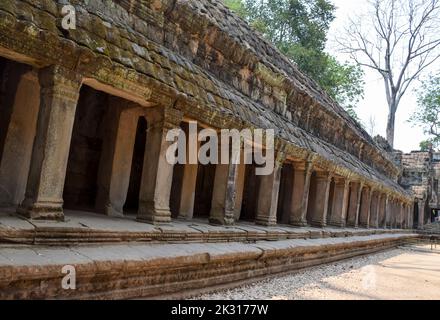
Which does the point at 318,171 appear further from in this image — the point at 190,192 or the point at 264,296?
the point at 264,296

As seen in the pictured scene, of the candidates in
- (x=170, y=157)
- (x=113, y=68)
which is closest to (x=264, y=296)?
(x=170, y=157)

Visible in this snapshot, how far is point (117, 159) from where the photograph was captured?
19.2ft

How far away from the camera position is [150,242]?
4367mm

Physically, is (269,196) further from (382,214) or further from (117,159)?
(382,214)

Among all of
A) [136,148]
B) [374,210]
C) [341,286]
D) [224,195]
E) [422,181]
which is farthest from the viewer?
[422,181]

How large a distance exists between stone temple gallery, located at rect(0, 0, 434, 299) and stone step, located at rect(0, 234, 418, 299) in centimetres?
1

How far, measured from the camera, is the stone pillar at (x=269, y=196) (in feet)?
24.5

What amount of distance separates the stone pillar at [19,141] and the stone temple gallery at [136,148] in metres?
0.01

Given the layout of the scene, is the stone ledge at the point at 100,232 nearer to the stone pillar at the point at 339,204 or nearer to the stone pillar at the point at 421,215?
the stone pillar at the point at 339,204

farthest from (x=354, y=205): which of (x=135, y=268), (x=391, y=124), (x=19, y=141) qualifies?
(x=391, y=124)

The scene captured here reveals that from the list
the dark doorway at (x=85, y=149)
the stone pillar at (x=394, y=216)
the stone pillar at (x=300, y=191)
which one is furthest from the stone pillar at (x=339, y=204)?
the stone pillar at (x=394, y=216)

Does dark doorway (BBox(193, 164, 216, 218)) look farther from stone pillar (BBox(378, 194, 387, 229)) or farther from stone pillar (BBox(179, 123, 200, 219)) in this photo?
stone pillar (BBox(378, 194, 387, 229))

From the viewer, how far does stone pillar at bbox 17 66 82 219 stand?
3.64 metres

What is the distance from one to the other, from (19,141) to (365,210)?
1300 cm
